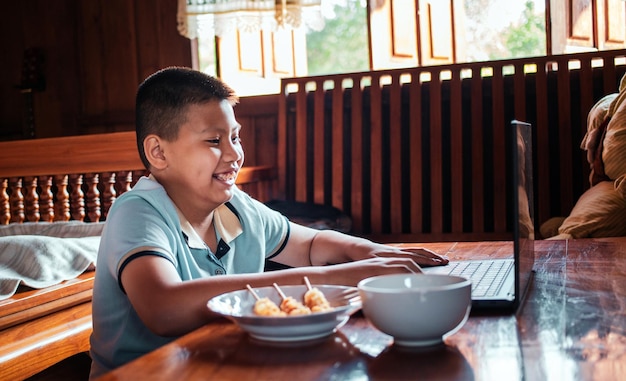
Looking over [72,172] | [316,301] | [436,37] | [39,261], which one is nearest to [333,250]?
[316,301]

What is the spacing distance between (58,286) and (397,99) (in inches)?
68.2

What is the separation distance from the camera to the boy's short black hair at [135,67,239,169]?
1.33m

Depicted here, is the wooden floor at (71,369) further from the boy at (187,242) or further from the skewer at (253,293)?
the skewer at (253,293)

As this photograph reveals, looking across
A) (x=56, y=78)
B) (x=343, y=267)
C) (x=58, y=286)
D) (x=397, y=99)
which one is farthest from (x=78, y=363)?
(x=56, y=78)

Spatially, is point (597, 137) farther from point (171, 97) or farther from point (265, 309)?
point (265, 309)

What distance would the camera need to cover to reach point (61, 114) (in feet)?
13.8

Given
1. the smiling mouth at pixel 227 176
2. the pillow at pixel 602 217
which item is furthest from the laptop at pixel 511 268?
the pillow at pixel 602 217

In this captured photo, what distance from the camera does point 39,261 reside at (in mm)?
1775

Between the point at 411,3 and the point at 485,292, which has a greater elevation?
the point at 411,3

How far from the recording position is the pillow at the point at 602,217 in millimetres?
Result: 2234

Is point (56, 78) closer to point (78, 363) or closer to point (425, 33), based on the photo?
point (425, 33)

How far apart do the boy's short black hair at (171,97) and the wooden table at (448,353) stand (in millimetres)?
568

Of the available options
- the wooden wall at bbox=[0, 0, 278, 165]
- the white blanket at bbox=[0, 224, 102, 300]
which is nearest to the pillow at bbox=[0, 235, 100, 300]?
the white blanket at bbox=[0, 224, 102, 300]

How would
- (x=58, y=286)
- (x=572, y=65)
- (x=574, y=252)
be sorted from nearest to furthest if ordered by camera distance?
1. (x=574, y=252)
2. (x=58, y=286)
3. (x=572, y=65)
